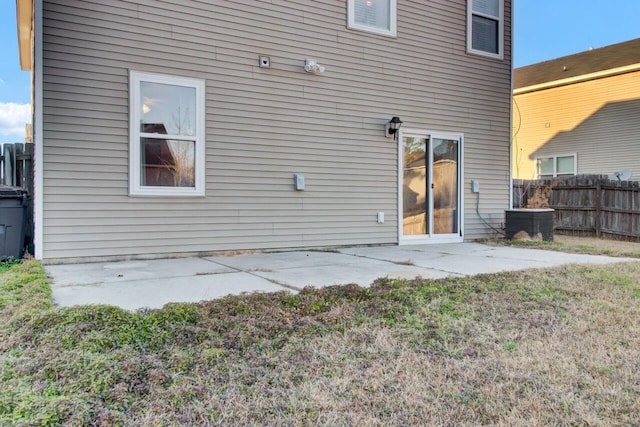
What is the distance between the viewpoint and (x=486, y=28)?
785 cm

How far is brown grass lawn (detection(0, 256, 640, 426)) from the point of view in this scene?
64.7 inches

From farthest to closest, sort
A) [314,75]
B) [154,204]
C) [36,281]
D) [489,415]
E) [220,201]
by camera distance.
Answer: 1. [314,75]
2. [220,201]
3. [154,204]
4. [36,281]
5. [489,415]

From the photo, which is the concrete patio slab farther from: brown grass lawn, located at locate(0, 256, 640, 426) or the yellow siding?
the yellow siding

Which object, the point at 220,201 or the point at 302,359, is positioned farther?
the point at 220,201

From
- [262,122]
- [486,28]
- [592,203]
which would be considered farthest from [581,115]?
[262,122]

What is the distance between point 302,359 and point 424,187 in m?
5.56

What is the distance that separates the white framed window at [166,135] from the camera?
5047mm

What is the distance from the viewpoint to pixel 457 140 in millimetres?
7512

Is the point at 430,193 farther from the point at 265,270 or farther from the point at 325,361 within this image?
the point at 325,361

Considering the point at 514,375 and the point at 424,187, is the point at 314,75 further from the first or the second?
the point at 514,375

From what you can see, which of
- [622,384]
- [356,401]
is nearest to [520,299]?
[622,384]

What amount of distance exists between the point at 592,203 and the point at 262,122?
7185 millimetres

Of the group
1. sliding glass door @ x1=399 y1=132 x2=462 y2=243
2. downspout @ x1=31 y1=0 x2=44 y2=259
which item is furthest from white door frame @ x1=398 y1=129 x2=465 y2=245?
downspout @ x1=31 y1=0 x2=44 y2=259

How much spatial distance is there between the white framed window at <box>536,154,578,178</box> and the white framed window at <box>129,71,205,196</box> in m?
12.4
